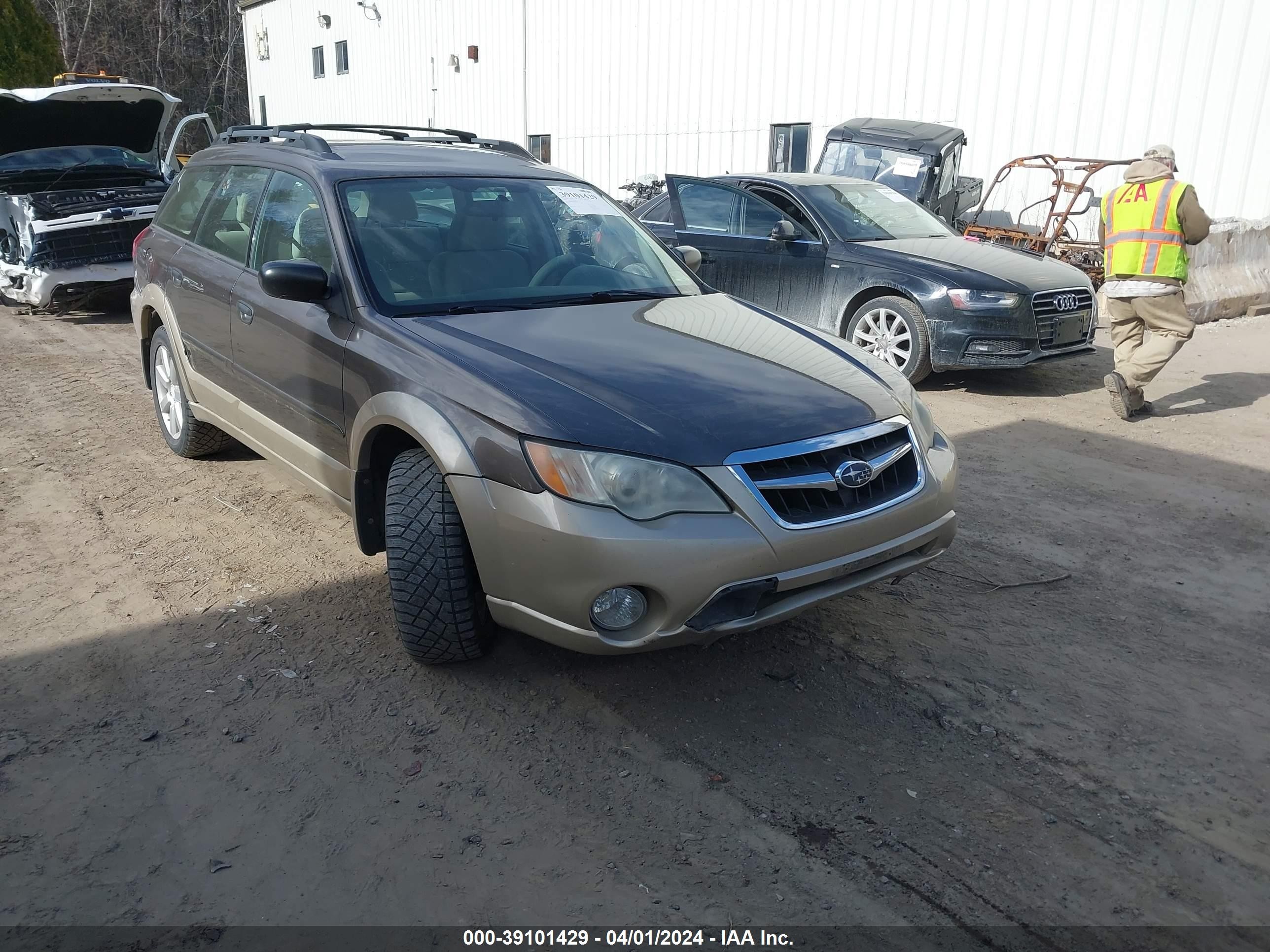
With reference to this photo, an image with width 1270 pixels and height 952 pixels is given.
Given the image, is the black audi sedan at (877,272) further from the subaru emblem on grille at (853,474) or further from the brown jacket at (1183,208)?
the subaru emblem on grille at (853,474)

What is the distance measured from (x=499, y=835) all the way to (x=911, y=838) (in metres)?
1.12

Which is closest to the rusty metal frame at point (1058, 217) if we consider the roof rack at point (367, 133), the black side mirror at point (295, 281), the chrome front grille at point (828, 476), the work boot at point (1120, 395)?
the work boot at point (1120, 395)

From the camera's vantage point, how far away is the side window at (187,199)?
197 inches

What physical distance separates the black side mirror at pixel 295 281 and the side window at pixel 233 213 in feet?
3.08

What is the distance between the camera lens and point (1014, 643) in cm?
372

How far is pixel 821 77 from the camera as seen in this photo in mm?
15727

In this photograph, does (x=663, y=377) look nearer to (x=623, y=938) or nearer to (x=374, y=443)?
(x=374, y=443)

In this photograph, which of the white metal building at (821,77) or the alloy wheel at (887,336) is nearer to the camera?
the alloy wheel at (887,336)

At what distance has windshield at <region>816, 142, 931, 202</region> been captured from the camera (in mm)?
12531

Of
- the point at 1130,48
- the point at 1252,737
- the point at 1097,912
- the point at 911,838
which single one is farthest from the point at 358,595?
the point at 1130,48

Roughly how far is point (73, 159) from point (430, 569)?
10103 millimetres

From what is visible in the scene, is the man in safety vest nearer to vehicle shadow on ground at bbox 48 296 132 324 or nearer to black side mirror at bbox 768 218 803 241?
black side mirror at bbox 768 218 803 241

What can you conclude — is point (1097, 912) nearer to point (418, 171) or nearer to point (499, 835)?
point (499, 835)

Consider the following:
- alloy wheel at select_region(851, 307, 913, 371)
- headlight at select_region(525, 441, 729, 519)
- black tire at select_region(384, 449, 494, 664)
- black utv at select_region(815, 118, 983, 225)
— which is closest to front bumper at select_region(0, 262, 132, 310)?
alloy wheel at select_region(851, 307, 913, 371)
